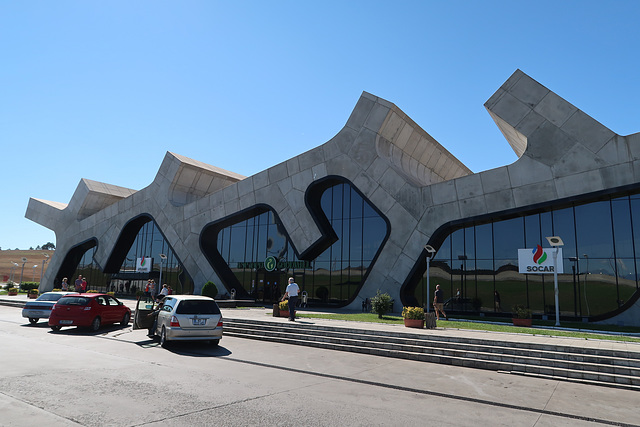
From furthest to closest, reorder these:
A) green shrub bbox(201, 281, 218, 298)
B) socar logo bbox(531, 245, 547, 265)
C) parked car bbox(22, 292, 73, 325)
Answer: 1. green shrub bbox(201, 281, 218, 298)
2. socar logo bbox(531, 245, 547, 265)
3. parked car bbox(22, 292, 73, 325)

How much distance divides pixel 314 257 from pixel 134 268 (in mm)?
22660

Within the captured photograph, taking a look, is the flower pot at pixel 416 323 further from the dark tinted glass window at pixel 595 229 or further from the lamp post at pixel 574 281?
the dark tinted glass window at pixel 595 229

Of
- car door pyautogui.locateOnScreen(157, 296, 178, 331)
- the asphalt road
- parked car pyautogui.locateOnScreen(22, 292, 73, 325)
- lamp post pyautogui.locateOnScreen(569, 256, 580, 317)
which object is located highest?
lamp post pyautogui.locateOnScreen(569, 256, 580, 317)

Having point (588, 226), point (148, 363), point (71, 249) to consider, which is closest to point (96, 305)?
point (148, 363)

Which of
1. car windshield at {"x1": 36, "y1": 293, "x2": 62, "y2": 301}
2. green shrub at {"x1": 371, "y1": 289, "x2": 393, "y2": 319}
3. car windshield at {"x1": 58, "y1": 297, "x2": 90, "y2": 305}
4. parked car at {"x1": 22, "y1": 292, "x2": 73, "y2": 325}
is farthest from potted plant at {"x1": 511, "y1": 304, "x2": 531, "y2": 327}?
car windshield at {"x1": 36, "y1": 293, "x2": 62, "y2": 301}

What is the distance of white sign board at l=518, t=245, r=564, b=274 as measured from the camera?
68.3ft

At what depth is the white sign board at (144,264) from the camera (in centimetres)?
4144

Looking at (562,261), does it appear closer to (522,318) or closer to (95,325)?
(522,318)

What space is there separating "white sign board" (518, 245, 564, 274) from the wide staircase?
1039 cm

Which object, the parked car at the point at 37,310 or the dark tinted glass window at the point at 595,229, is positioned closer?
the parked car at the point at 37,310

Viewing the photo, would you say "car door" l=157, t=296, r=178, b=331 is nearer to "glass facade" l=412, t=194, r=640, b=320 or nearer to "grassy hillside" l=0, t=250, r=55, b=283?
"glass facade" l=412, t=194, r=640, b=320

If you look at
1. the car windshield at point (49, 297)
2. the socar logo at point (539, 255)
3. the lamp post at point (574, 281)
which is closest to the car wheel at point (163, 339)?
the car windshield at point (49, 297)

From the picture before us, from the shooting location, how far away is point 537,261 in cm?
2128

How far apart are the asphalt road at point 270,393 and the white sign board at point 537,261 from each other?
12266 mm
